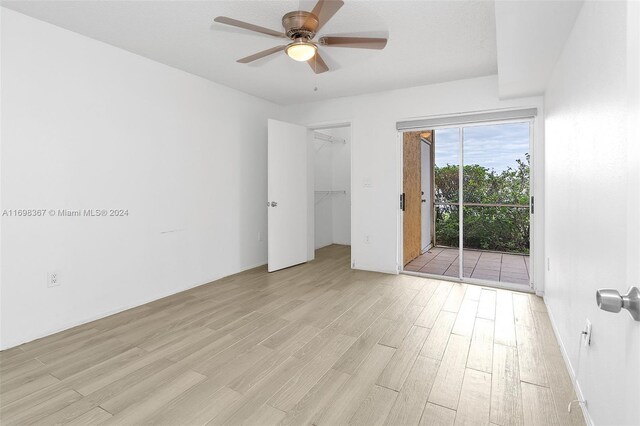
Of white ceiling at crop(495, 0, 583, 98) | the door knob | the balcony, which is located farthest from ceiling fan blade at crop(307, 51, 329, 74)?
the balcony

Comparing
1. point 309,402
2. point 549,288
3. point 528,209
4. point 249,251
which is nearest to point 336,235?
point 249,251

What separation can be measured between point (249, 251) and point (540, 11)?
4.01 m

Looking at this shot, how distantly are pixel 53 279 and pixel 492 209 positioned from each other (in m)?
4.60

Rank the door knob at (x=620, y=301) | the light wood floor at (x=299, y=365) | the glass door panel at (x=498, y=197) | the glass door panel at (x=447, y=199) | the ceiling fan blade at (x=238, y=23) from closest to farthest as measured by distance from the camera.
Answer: the door knob at (x=620, y=301) → the light wood floor at (x=299, y=365) → the ceiling fan blade at (x=238, y=23) → the glass door panel at (x=498, y=197) → the glass door panel at (x=447, y=199)

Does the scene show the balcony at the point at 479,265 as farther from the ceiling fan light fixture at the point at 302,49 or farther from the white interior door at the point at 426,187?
the ceiling fan light fixture at the point at 302,49

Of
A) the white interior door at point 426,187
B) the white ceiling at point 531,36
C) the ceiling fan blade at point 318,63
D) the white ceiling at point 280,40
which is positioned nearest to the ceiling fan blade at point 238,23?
the white ceiling at point 280,40

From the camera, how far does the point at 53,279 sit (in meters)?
2.65

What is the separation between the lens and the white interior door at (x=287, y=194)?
453 centimetres

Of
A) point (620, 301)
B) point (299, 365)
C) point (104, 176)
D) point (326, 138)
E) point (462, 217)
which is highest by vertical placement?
point (326, 138)

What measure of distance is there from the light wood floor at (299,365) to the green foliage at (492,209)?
2.89ft

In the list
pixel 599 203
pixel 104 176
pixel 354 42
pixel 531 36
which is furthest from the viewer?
pixel 104 176

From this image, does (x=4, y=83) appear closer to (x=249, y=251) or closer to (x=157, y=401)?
(x=157, y=401)

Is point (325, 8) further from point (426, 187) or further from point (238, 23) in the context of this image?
point (426, 187)

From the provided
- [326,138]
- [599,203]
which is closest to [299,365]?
[599,203]
